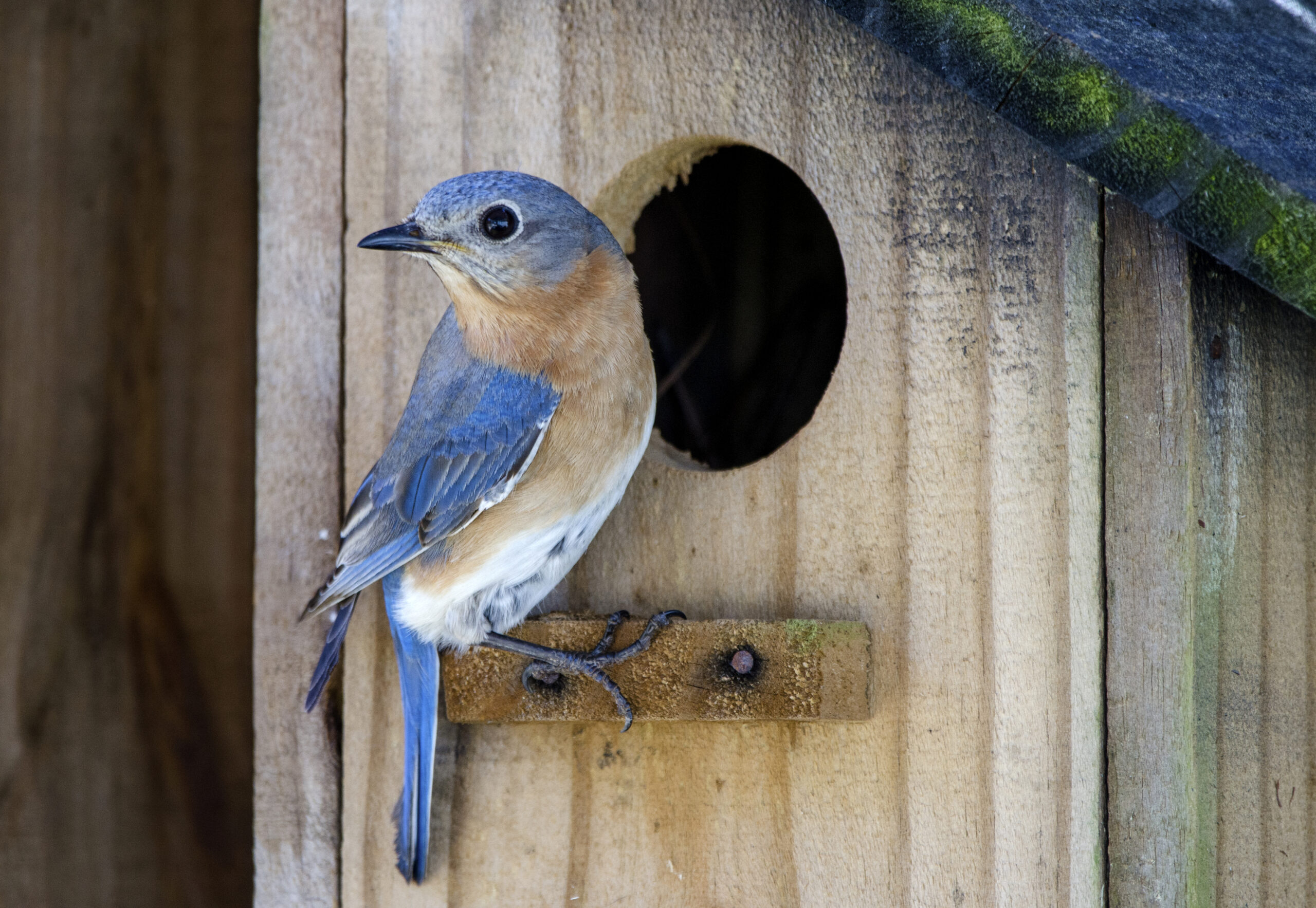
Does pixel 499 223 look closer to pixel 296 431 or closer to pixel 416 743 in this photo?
pixel 296 431

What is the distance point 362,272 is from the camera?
6.02 ft

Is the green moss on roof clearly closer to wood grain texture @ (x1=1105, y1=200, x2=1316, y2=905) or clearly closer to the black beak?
wood grain texture @ (x1=1105, y1=200, x2=1316, y2=905)

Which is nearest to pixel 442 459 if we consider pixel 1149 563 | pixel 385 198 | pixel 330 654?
pixel 330 654

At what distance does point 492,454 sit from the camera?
1.70 metres

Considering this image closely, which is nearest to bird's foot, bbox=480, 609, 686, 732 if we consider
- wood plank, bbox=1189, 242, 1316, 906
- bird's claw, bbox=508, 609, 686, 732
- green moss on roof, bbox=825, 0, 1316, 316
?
bird's claw, bbox=508, 609, 686, 732

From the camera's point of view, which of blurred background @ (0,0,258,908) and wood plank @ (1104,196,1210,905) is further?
blurred background @ (0,0,258,908)

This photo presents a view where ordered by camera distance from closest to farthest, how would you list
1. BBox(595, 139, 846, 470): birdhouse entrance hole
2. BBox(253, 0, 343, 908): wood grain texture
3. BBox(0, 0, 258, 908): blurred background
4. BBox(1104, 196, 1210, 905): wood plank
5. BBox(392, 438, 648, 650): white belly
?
BBox(1104, 196, 1210, 905): wood plank, BBox(392, 438, 648, 650): white belly, BBox(253, 0, 343, 908): wood grain texture, BBox(0, 0, 258, 908): blurred background, BBox(595, 139, 846, 470): birdhouse entrance hole

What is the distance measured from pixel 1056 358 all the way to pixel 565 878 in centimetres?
99

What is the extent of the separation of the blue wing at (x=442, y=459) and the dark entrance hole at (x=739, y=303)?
0.76 m

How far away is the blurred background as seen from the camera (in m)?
1.99

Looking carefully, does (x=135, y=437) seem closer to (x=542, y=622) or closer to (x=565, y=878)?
(x=542, y=622)

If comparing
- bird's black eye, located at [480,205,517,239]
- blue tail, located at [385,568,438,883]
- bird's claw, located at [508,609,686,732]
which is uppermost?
bird's black eye, located at [480,205,517,239]

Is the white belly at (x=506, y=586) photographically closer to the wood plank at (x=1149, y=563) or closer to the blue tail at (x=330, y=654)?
Result: the blue tail at (x=330, y=654)

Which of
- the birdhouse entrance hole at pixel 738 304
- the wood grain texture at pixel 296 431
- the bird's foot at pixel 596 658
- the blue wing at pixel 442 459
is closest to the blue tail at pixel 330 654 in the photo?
the blue wing at pixel 442 459
